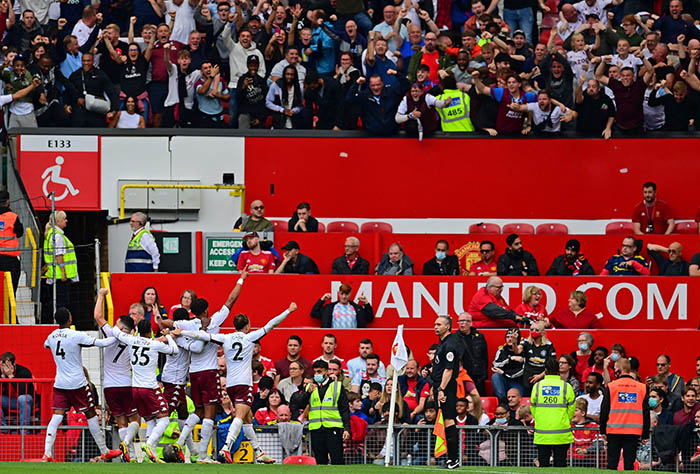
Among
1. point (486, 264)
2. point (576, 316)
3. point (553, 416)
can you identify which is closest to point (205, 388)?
point (553, 416)

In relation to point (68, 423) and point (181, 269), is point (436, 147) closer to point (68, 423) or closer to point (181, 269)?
point (181, 269)

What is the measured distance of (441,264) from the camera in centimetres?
2358

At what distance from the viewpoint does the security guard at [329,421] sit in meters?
Result: 18.6

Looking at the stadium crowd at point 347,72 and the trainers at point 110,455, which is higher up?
the stadium crowd at point 347,72

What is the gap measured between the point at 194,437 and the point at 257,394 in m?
1.01

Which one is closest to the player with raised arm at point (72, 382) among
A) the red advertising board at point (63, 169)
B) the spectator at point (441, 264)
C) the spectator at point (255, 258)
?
the spectator at point (255, 258)

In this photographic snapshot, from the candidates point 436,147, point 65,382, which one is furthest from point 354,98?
point 65,382

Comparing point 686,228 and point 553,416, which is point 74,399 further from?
point 686,228

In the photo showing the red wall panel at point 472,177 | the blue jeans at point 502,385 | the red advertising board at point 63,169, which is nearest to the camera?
the blue jeans at point 502,385

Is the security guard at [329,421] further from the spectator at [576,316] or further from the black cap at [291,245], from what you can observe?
the spectator at [576,316]

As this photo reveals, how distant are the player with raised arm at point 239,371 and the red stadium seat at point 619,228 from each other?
358 inches

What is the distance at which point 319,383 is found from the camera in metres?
19.3

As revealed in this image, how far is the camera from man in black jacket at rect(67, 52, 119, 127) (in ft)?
82.2

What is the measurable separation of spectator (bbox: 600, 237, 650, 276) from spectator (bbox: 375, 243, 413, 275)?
3023 mm
